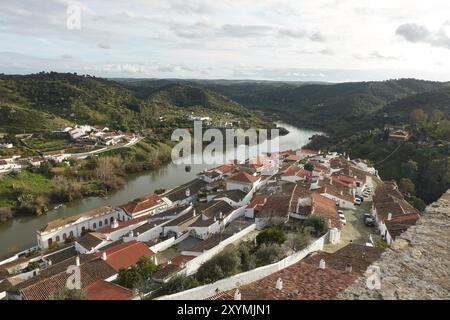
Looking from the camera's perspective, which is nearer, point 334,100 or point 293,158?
point 293,158

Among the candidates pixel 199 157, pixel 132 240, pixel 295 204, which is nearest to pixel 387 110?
pixel 199 157

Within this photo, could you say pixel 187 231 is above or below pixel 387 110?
below

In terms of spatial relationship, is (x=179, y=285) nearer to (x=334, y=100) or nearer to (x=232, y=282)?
(x=232, y=282)

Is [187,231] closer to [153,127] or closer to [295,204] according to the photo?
[295,204]

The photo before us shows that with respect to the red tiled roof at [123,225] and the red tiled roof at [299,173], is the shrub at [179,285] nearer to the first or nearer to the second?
the red tiled roof at [123,225]

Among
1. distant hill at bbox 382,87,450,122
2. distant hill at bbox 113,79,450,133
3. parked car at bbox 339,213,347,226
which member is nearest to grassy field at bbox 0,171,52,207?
parked car at bbox 339,213,347,226

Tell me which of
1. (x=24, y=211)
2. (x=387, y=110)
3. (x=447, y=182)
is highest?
(x=387, y=110)

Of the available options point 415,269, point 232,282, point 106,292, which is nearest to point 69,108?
point 106,292
